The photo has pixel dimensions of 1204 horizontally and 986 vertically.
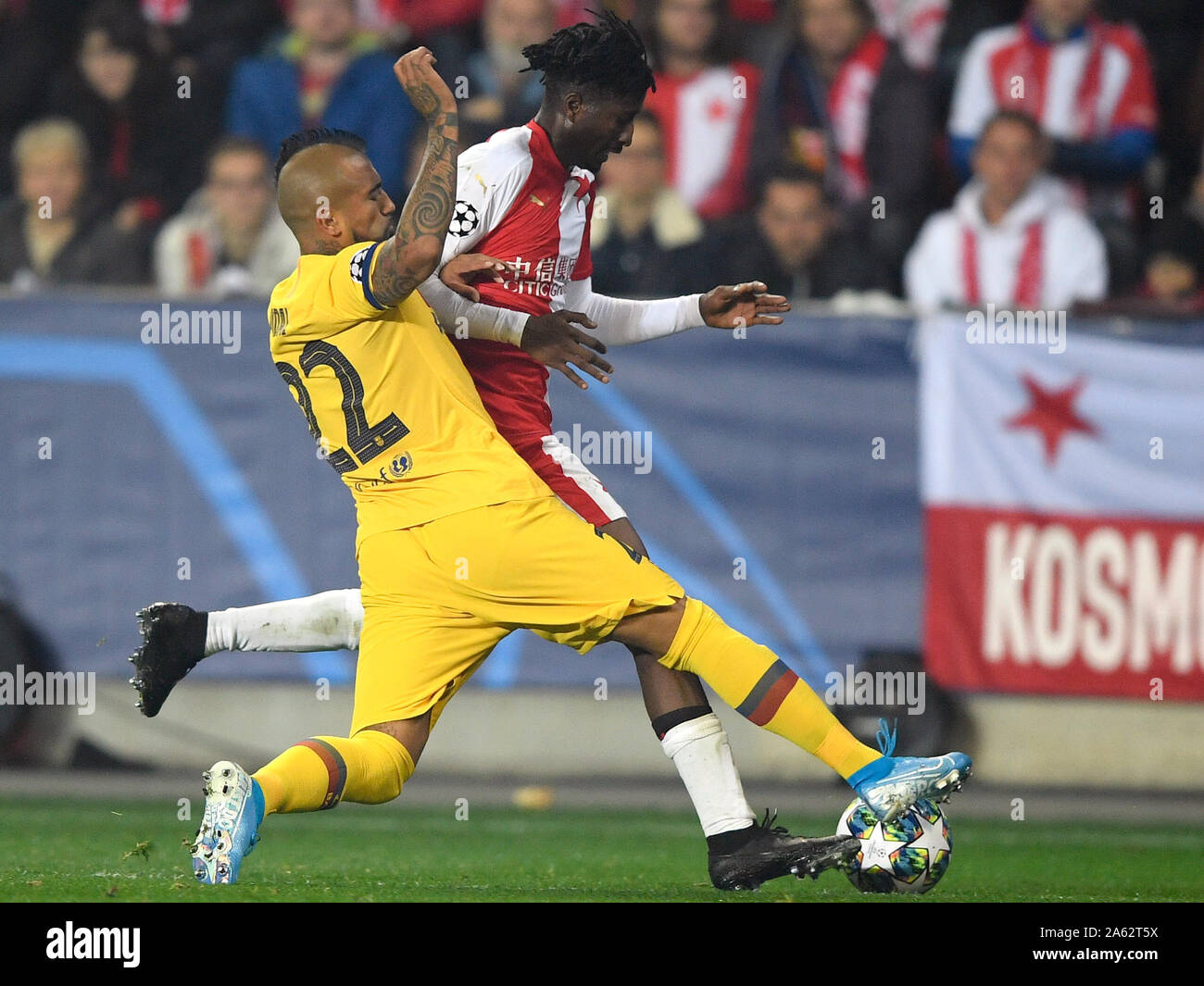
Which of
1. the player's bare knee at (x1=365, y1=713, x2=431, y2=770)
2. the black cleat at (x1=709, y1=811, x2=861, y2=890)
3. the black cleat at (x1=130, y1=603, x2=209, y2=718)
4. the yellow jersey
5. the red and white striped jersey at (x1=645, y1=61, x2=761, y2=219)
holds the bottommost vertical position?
the black cleat at (x1=709, y1=811, x2=861, y2=890)

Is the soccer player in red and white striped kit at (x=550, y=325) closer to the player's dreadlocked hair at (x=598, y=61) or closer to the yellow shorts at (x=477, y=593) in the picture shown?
the player's dreadlocked hair at (x=598, y=61)

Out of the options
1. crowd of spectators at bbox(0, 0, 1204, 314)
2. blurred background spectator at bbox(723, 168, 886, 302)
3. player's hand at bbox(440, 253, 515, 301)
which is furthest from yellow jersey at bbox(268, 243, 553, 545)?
blurred background spectator at bbox(723, 168, 886, 302)

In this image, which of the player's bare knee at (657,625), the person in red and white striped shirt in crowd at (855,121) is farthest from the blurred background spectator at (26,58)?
the player's bare knee at (657,625)

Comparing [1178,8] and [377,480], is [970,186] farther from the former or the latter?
[377,480]

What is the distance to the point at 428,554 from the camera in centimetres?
552

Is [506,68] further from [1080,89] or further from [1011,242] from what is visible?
[1080,89]

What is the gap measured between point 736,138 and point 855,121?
0.72 meters

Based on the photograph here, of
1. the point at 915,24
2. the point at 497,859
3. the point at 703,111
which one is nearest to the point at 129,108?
the point at 703,111

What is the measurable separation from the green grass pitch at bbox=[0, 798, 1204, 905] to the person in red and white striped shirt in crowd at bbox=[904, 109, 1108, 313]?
306cm

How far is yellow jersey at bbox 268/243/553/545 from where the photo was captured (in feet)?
18.0

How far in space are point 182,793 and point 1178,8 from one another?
7.84m

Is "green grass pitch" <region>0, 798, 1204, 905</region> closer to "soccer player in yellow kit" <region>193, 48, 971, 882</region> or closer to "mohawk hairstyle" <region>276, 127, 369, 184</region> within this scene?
"soccer player in yellow kit" <region>193, 48, 971, 882</region>

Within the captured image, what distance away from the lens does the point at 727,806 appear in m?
5.71

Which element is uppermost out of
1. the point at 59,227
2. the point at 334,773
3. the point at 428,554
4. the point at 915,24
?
the point at 915,24
